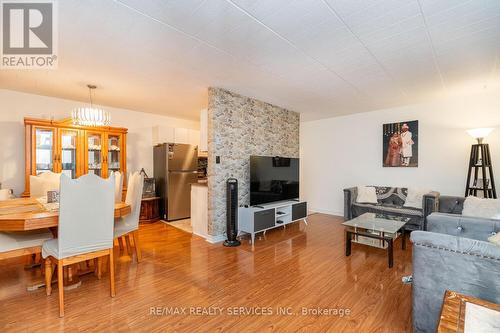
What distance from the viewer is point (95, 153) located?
4.61 m

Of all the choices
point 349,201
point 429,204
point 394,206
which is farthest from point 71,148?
point 429,204

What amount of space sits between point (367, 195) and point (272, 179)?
208 cm

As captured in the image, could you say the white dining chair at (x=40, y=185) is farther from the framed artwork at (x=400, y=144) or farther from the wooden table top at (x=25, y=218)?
the framed artwork at (x=400, y=144)

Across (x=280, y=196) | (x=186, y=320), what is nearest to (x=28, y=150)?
(x=186, y=320)

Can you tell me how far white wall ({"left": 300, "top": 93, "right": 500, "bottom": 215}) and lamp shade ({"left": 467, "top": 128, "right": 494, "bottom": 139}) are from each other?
325mm

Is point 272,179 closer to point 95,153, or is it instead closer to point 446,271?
point 446,271

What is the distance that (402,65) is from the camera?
2.89 meters

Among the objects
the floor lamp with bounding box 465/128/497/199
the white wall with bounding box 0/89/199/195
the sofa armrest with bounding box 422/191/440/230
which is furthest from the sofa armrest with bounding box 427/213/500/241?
the white wall with bounding box 0/89/199/195

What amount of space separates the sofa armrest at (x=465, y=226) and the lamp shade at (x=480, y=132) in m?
2.19

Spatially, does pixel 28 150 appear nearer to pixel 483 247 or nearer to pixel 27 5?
pixel 27 5

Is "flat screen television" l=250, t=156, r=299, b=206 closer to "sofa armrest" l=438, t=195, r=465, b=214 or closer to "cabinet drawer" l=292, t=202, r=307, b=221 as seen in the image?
"cabinet drawer" l=292, t=202, r=307, b=221

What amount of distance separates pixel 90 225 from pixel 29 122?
2.91 meters

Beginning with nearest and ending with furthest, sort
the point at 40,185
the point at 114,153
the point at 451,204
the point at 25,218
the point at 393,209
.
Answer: the point at 25,218
the point at 40,185
the point at 451,204
the point at 393,209
the point at 114,153

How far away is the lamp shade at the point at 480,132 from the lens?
12.0 feet
